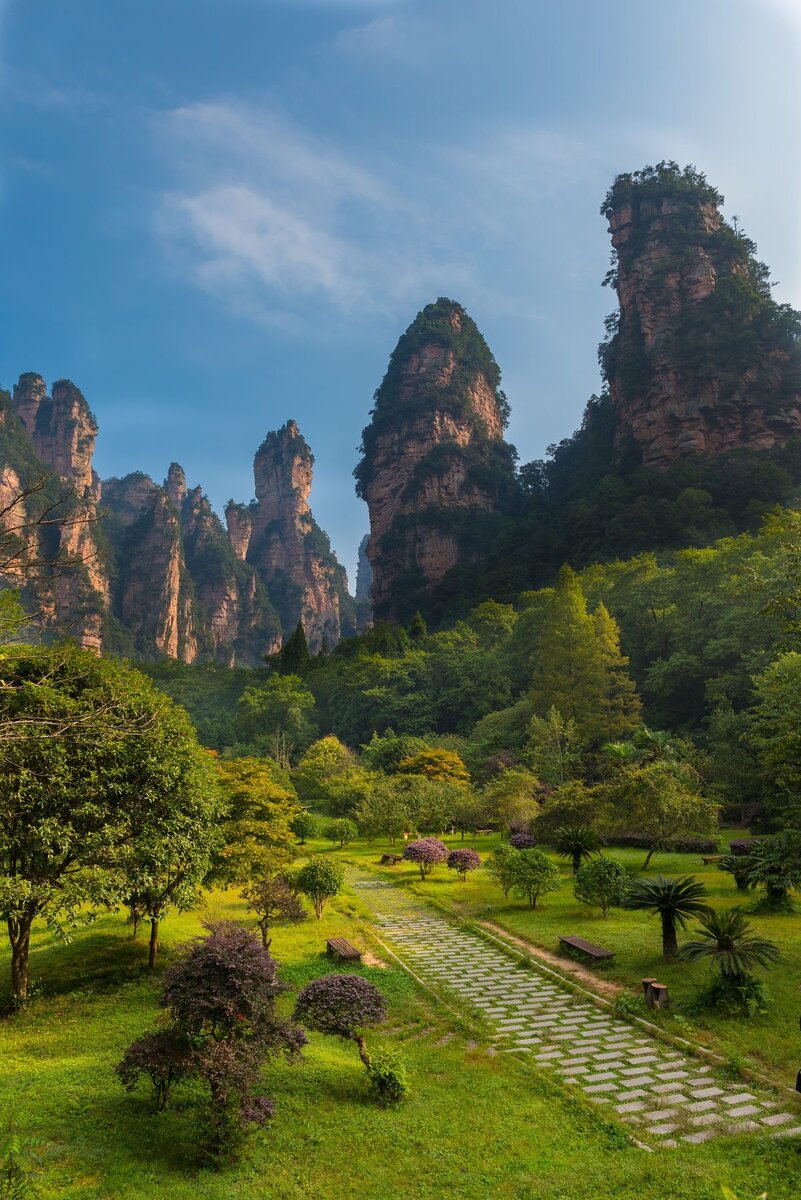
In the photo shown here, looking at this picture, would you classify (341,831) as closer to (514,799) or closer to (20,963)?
(514,799)

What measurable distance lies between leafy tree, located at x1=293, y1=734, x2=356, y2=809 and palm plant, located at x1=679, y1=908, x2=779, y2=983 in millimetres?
30292

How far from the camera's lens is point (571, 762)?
29859mm

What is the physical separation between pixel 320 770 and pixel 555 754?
17811 mm

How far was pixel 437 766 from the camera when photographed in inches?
1337

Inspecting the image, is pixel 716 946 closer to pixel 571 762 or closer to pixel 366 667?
pixel 571 762

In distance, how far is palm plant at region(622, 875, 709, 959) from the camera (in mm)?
11336

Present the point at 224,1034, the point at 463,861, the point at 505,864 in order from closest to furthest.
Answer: the point at 224,1034 → the point at 505,864 → the point at 463,861

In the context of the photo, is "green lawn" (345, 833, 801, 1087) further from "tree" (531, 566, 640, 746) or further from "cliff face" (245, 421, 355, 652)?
"cliff face" (245, 421, 355, 652)

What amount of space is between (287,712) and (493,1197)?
2061 inches

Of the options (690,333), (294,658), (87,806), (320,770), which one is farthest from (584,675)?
(690,333)

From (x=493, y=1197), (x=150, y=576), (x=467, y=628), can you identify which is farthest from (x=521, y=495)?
(x=493, y=1197)

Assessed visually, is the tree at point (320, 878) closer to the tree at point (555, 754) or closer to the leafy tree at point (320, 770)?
the tree at point (555, 754)

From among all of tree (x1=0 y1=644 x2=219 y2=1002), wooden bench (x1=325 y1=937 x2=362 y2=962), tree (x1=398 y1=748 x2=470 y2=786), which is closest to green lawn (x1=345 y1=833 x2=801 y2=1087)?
wooden bench (x1=325 y1=937 x2=362 y2=962)

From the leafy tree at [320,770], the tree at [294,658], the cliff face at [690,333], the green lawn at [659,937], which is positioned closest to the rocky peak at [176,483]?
the tree at [294,658]
